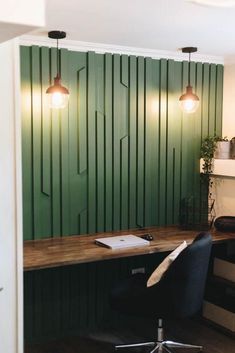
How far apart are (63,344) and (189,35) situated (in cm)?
252

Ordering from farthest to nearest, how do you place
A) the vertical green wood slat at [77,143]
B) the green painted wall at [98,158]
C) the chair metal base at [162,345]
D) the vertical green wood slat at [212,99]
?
the vertical green wood slat at [212,99], the vertical green wood slat at [77,143], the green painted wall at [98,158], the chair metal base at [162,345]

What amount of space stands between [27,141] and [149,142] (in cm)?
110

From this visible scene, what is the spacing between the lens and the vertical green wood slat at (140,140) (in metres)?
3.84

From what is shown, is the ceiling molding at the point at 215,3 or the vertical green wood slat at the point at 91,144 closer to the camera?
the ceiling molding at the point at 215,3

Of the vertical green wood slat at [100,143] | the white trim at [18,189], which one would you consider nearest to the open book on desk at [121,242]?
the vertical green wood slat at [100,143]

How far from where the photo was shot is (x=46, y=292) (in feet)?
11.6

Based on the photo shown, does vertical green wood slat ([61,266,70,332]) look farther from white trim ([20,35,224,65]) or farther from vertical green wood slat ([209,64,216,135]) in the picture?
vertical green wood slat ([209,64,216,135])

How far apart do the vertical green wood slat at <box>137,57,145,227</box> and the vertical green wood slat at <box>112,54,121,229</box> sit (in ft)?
0.64

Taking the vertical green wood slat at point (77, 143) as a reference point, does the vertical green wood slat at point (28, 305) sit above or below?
below

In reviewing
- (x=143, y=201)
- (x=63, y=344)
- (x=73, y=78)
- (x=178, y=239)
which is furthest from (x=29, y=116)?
(x=63, y=344)

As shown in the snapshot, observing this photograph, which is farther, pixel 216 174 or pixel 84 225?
pixel 216 174

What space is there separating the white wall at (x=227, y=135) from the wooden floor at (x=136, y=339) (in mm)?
1072

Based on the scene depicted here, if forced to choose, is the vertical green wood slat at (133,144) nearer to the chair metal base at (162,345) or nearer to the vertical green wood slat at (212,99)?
the vertical green wood slat at (212,99)

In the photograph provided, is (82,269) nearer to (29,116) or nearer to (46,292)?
(46,292)
